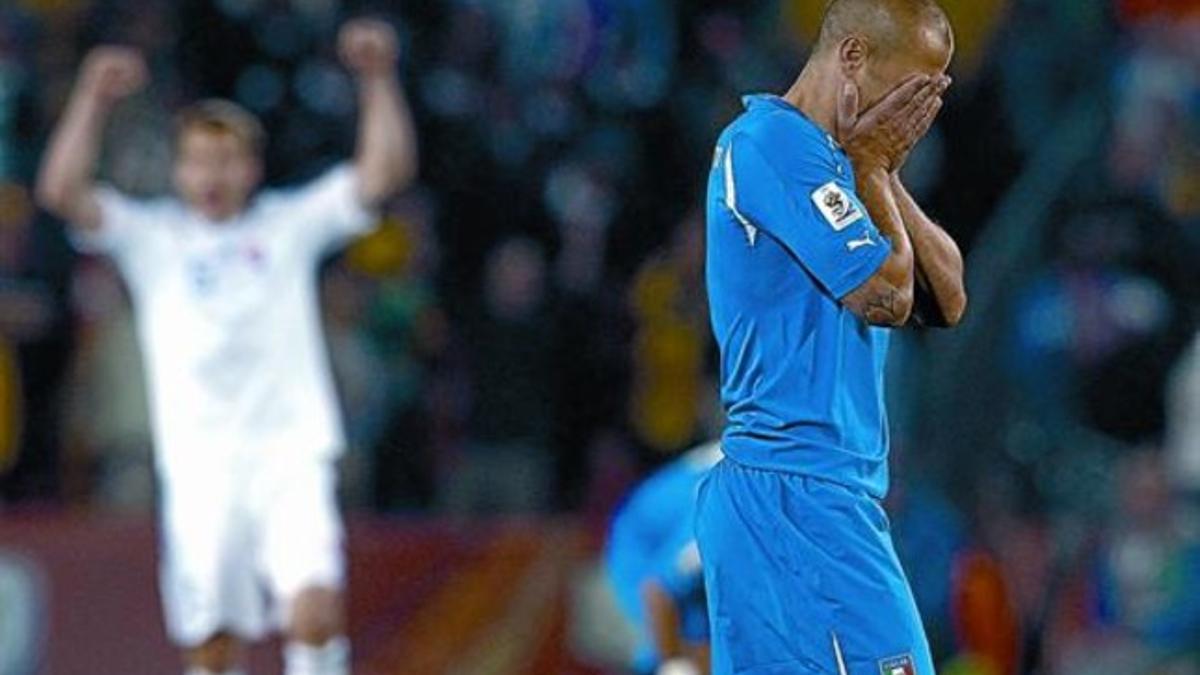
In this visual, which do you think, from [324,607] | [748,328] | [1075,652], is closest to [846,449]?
[748,328]

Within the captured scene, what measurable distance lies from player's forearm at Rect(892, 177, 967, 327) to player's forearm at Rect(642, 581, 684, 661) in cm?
313

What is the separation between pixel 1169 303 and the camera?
13172mm

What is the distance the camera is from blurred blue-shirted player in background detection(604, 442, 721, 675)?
888 cm

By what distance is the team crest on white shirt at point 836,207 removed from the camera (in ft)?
18.4

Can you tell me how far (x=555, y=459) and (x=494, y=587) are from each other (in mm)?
1118

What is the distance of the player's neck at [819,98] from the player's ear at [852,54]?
1.6 inches

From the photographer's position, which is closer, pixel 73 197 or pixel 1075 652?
pixel 73 197

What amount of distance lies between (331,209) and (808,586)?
4452 mm

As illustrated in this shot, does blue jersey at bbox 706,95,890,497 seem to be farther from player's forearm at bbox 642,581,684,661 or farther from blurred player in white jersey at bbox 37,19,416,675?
blurred player in white jersey at bbox 37,19,416,675

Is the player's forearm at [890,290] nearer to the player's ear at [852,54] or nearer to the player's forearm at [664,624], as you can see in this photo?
the player's ear at [852,54]

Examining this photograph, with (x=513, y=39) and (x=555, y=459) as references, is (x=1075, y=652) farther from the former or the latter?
(x=513, y=39)

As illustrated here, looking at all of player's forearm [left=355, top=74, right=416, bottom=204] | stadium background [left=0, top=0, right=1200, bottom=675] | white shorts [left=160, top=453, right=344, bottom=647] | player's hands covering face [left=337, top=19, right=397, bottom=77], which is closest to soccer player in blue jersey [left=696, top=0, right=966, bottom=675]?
white shorts [left=160, top=453, right=344, bottom=647]

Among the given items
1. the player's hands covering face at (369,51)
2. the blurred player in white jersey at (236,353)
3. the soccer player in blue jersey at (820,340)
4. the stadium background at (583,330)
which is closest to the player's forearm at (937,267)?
the soccer player in blue jersey at (820,340)

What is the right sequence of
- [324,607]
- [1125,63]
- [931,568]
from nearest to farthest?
1. [324,607]
2. [931,568]
3. [1125,63]
